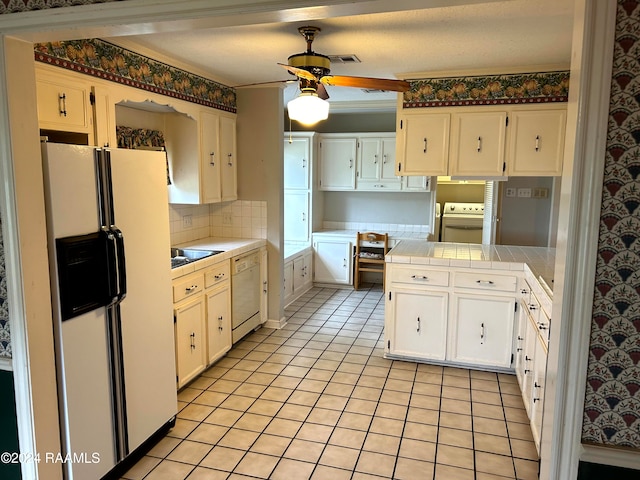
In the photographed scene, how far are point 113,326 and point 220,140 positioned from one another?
7.55 ft

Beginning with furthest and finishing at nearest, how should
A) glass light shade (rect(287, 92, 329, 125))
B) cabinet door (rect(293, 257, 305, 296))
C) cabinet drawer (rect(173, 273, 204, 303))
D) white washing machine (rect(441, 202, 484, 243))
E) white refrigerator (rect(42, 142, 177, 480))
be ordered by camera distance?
white washing machine (rect(441, 202, 484, 243)) < cabinet door (rect(293, 257, 305, 296)) < cabinet drawer (rect(173, 273, 204, 303)) < glass light shade (rect(287, 92, 329, 125)) < white refrigerator (rect(42, 142, 177, 480))

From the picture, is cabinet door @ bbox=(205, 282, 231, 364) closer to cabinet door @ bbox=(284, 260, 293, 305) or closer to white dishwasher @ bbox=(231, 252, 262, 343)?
white dishwasher @ bbox=(231, 252, 262, 343)

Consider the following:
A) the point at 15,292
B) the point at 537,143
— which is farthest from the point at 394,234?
the point at 15,292

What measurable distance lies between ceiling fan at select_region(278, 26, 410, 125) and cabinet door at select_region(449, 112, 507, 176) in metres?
1.16

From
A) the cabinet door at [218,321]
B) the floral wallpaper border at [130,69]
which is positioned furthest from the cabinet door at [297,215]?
the cabinet door at [218,321]

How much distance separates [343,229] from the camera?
6.53 meters

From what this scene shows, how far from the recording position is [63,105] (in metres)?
2.38

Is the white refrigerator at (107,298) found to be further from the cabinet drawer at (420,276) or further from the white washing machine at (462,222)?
the white washing machine at (462,222)

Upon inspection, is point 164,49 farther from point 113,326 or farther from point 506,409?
point 506,409

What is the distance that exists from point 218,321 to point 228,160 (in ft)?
5.03

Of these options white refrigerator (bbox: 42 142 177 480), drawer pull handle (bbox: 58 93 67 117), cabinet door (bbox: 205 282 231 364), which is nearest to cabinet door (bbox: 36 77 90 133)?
drawer pull handle (bbox: 58 93 67 117)

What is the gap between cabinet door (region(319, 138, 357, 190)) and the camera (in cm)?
608

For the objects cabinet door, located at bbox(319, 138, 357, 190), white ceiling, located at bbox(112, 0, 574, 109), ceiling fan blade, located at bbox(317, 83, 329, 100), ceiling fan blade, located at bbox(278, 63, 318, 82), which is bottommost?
cabinet door, located at bbox(319, 138, 357, 190)

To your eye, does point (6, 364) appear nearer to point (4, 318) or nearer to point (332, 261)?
point (4, 318)
